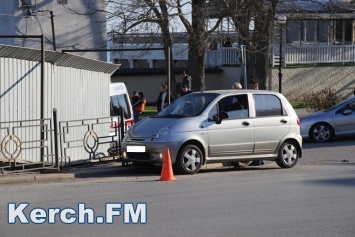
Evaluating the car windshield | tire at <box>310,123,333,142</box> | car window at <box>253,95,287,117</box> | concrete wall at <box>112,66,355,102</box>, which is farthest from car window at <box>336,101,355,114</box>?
concrete wall at <box>112,66,355,102</box>

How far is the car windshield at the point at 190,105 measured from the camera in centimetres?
1641

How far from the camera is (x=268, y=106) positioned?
17141mm

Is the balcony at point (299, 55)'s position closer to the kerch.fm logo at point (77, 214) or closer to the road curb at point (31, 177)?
the road curb at point (31, 177)

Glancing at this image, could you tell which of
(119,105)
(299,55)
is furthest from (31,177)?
(299,55)

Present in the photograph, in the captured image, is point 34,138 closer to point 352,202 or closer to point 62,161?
point 62,161

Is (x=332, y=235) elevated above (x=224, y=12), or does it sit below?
below

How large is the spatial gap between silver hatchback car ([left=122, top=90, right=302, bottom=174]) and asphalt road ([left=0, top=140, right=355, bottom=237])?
375 mm

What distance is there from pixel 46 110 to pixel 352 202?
26.0 ft

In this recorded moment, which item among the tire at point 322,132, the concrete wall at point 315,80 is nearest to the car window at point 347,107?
the tire at point 322,132

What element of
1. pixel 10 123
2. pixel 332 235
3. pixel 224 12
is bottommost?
pixel 332 235

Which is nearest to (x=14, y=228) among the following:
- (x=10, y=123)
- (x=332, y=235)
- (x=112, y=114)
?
(x=332, y=235)

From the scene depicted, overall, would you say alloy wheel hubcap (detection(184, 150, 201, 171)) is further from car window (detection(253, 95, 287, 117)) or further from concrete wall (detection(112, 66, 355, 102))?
concrete wall (detection(112, 66, 355, 102))

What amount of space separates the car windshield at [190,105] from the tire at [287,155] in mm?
1970

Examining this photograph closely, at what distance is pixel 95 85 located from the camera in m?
19.7
